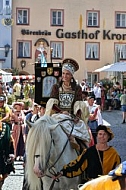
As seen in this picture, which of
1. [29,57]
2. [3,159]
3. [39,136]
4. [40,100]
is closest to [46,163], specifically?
[39,136]

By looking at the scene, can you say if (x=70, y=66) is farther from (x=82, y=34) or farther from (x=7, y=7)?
(x=82, y=34)

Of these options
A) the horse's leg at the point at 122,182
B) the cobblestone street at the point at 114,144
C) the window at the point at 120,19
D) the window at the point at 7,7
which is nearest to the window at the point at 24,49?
the window at the point at 7,7

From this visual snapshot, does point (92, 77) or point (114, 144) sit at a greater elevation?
point (92, 77)

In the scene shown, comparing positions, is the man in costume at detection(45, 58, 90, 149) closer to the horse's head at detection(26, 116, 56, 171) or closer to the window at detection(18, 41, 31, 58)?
the horse's head at detection(26, 116, 56, 171)

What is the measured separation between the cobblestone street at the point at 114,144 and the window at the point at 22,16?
15.2m

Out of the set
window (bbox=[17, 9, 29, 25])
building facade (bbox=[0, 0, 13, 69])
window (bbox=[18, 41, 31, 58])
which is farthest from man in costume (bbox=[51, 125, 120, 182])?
window (bbox=[17, 9, 29, 25])

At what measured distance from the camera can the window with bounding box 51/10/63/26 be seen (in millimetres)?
40494

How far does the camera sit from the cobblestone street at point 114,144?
9.43 meters

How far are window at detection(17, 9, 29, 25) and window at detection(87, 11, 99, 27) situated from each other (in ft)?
17.3

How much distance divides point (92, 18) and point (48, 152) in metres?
36.9

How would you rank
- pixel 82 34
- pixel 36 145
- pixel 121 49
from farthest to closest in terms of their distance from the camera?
pixel 121 49, pixel 82 34, pixel 36 145

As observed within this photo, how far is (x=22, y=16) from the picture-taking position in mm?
40125

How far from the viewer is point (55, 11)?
40.6 metres

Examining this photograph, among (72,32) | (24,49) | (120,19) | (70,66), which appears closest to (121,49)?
(120,19)
